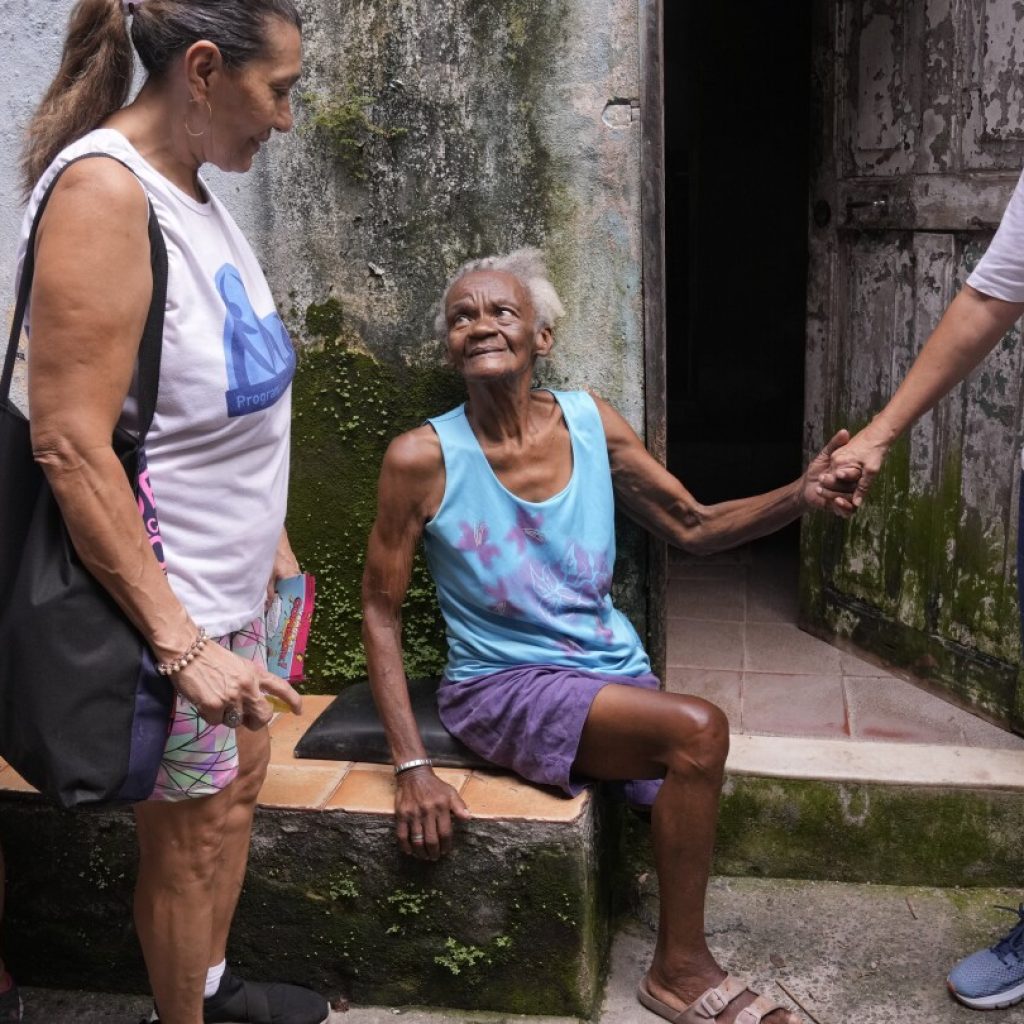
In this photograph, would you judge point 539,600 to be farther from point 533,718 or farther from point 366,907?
point 366,907

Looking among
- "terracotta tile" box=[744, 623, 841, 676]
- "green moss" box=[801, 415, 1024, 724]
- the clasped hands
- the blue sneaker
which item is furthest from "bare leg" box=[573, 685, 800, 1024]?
"terracotta tile" box=[744, 623, 841, 676]

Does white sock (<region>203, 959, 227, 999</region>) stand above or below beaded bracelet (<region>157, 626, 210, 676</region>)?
below

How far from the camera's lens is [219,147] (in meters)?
2.16

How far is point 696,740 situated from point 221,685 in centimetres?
115

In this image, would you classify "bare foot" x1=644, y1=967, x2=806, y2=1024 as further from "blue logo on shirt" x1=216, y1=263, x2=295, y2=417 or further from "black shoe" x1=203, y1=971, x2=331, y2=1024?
"blue logo on shirt" x1=216, y1=263, x2=295, y2=417

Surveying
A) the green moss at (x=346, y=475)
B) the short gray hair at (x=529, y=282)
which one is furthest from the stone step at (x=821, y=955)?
the short gray hair at (x=529, y=282)

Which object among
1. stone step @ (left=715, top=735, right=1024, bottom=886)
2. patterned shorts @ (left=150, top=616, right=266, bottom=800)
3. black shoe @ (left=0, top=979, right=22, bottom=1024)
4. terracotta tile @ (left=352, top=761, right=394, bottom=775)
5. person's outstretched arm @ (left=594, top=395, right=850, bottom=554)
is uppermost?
person's outstretched arm @ (left=594, top=395, right=850, bottom=554)

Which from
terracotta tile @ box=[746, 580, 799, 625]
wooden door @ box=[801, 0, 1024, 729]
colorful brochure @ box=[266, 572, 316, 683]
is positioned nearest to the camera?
colorful brochure @ box=[266, 572, 316, 683]

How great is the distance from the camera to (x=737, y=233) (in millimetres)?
7074

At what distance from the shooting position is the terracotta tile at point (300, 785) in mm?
3020

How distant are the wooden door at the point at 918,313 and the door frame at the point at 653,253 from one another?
0.91m

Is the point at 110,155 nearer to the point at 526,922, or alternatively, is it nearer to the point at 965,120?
the point at 526,922

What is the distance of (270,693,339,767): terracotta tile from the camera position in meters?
3.24

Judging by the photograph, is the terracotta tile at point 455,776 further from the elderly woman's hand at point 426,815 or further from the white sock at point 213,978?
the white sock at point 213,978
